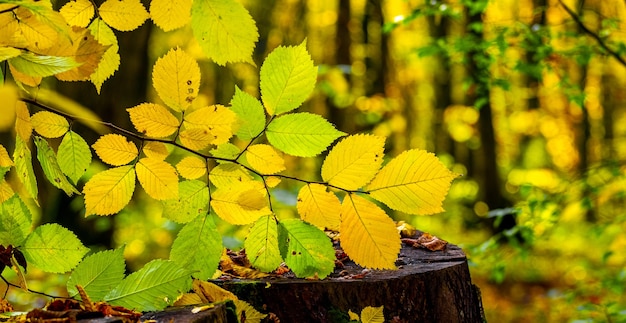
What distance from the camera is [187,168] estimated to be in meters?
1.06

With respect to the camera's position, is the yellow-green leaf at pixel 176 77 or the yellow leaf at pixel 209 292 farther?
the yellow leaf at pixel 209 292

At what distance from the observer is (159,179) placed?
102cm

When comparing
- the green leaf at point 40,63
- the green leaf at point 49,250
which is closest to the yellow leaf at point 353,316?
the green leaf at point 49,250

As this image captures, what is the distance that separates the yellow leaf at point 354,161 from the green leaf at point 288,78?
0.09 meters

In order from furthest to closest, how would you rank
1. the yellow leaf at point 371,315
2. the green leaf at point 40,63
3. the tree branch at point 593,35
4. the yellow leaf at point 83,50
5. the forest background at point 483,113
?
1. the forest background at point 483,113
2. the tree branch at point 593,35
3. the yellow leaf at point 371,315
4. the yellow leaf at point 83,50
5. the green leaf at point 40,63

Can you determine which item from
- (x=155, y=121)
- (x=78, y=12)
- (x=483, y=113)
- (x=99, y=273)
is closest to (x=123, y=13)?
(x=78, y=12)

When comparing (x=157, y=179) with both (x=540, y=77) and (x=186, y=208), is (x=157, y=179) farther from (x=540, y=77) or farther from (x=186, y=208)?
(x=540, y=77)

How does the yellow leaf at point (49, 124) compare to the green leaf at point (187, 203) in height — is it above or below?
above

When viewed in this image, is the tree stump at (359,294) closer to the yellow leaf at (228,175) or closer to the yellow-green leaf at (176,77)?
the yellow leaf at (228,175)

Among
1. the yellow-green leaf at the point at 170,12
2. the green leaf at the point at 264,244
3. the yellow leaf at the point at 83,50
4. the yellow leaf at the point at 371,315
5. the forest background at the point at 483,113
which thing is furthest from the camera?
the forest background at the point at 483,113

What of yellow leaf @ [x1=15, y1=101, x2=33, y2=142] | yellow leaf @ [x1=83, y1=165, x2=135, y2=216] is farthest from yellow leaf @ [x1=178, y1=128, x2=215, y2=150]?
yellow leaf @ [x1=15, y1=101, x2=33, y2=142]

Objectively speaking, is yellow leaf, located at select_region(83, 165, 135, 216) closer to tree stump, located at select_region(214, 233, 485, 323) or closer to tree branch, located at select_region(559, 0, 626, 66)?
tree stump, located at select_region(214, 233, 485, 323)

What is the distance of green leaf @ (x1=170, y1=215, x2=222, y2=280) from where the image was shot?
1058mm

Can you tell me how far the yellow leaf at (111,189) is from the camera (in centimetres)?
100
